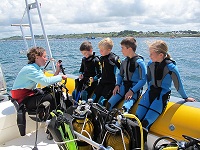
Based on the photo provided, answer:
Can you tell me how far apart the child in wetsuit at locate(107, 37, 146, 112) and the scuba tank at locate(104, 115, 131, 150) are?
0.61m

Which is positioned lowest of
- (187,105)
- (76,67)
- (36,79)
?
(76,67)

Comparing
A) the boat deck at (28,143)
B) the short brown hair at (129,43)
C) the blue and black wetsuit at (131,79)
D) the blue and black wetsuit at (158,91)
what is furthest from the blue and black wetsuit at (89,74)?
the blue and black wetsuit at (158,91)

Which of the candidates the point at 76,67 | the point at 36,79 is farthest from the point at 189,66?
the point at 36,79

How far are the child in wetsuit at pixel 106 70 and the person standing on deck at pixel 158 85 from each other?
63 cm

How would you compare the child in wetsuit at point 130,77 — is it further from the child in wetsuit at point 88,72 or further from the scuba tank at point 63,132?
the scuba tank at point 63,132

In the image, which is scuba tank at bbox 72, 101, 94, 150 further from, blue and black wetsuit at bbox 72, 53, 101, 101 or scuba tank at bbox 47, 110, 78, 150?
blue and black wetsuit at bbox 72, 53, 101, 101

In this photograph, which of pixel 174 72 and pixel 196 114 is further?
pixel 174 72

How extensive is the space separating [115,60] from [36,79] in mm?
1006

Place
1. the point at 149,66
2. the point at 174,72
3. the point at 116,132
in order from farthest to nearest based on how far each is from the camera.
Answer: the point at 149,66 → the point at 174,72 → the point at 116,132

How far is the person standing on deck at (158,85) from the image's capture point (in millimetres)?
2297

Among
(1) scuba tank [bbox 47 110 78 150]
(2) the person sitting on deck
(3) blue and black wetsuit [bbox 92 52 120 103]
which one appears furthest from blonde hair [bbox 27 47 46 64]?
(1) scuba tank [bbox 47 110 78 150]

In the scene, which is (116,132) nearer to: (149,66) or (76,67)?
(149,66)

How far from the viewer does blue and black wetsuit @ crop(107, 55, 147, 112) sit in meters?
2.55

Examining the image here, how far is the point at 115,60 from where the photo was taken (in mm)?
2965
